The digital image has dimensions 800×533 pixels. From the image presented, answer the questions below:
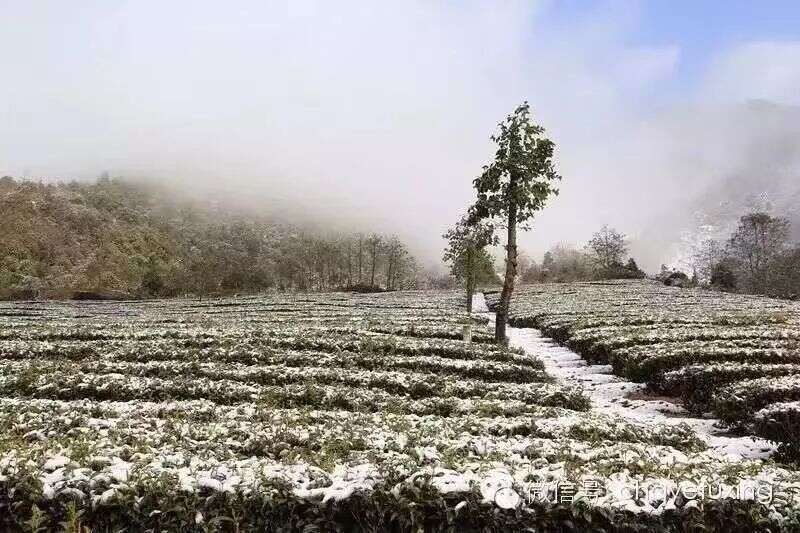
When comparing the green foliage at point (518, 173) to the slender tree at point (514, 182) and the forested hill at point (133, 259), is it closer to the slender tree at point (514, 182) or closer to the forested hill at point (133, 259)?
the slender tree at point (514, 182)

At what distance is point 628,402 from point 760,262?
325 ft

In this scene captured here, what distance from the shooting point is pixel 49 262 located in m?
138

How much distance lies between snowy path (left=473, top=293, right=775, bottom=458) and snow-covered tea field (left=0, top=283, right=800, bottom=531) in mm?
579

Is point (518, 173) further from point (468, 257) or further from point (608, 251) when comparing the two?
point (608, 251)

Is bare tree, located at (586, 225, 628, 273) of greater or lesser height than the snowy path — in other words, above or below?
above

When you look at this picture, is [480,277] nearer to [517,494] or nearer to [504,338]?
[504,338]

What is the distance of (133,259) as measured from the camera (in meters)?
131

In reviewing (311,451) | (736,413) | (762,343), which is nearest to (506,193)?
(762,343)

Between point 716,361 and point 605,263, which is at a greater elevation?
point 605,263

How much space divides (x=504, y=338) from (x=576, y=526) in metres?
20.5

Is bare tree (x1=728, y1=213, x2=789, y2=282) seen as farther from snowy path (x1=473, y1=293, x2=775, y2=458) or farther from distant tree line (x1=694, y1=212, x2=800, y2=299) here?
snowy path (x1=473, y1=293, x2=775, y2=458)

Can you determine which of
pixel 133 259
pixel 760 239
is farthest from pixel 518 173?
pixel 133 259

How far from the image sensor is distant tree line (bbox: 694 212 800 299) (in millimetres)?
81500

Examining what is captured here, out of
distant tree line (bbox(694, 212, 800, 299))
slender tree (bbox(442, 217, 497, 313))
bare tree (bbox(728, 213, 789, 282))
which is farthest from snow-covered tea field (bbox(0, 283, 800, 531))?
bare tree (bbox(728, 213, 789, 282))
